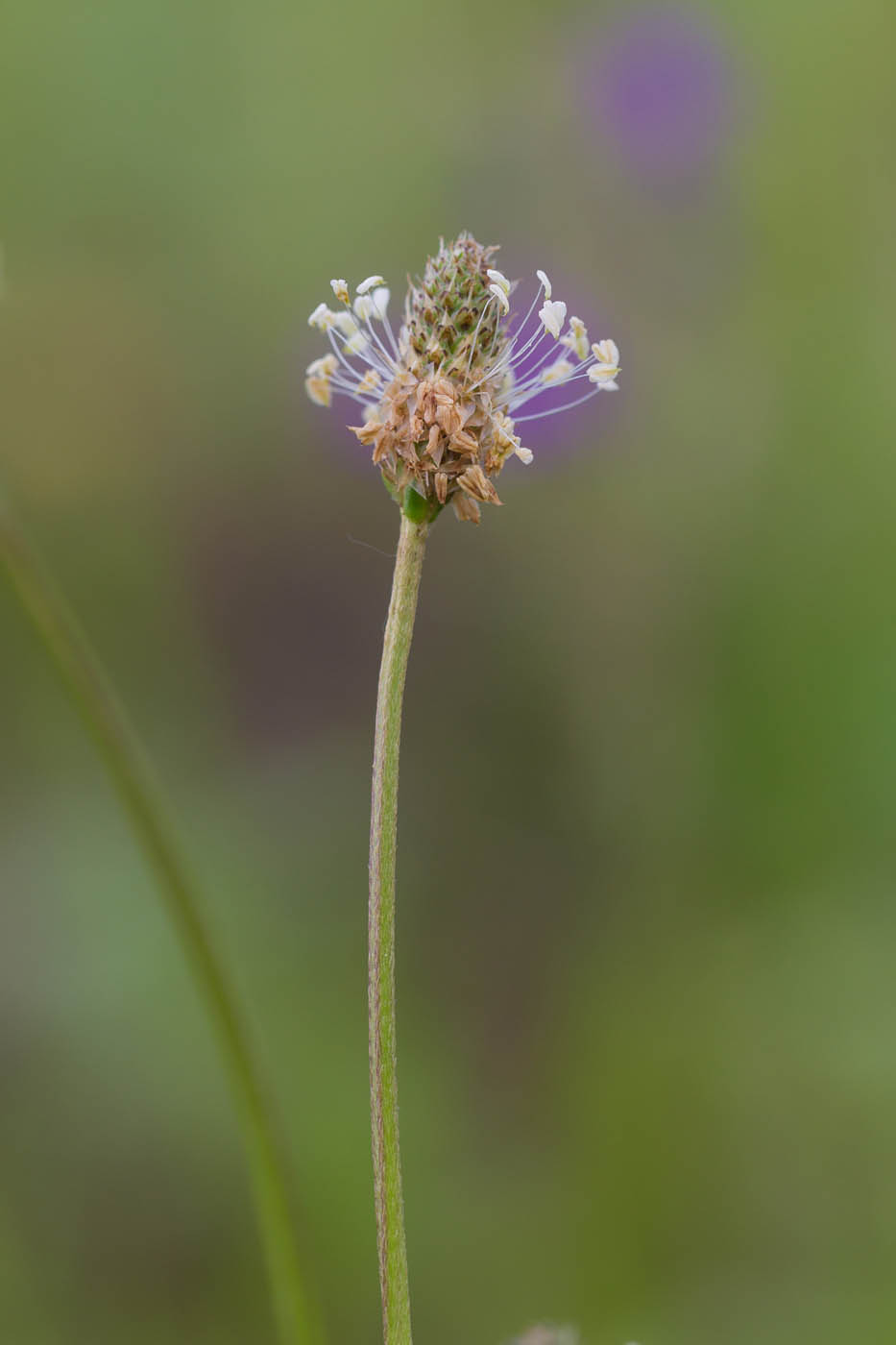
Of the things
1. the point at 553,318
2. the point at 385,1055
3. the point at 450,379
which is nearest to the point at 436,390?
the point at 450,379

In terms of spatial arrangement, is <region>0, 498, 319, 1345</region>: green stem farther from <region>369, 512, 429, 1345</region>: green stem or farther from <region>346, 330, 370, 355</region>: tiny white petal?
<region>369, 512, 429, 1345</region>: green stem

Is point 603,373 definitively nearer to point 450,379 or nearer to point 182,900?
point 450,379

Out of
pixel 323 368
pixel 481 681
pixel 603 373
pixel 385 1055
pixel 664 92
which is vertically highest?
pixel 664 92

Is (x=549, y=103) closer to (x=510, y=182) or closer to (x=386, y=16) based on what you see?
(x=510, y=182)

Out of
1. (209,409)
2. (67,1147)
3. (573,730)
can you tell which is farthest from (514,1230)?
(209,409)

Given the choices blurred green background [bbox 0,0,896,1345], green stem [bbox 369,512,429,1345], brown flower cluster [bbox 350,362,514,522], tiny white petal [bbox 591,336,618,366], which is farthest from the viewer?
blurred green background [bbox 0,0,896,1345]

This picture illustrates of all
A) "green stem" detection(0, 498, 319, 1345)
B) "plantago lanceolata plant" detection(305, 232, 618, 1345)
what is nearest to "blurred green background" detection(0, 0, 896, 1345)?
"green stem" detection(0, 498, 319, 1345)
